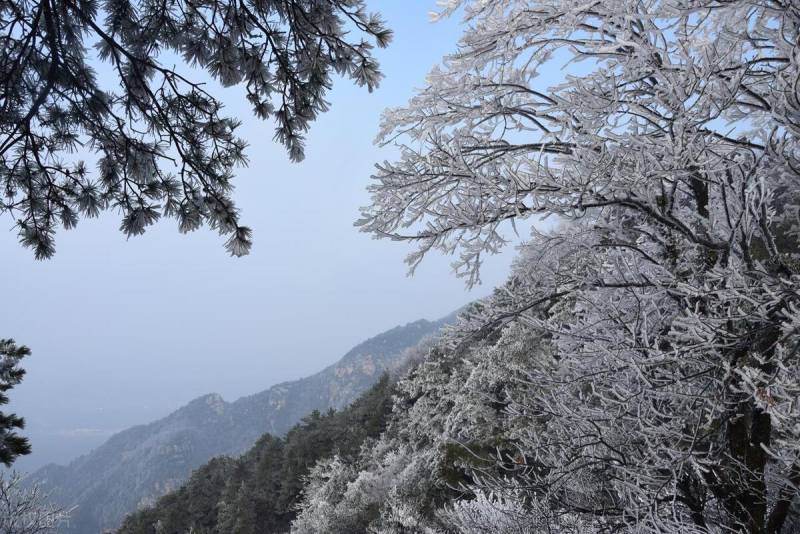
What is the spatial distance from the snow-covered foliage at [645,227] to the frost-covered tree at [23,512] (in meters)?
16.1

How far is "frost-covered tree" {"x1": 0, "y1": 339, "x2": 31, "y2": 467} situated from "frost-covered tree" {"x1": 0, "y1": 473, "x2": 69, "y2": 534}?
9.87 meters

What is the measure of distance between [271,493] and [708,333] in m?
32.0

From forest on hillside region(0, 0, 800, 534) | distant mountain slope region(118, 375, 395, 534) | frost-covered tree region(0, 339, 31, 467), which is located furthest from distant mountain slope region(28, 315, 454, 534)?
forest on hillside region(0, 0, 800, 534)

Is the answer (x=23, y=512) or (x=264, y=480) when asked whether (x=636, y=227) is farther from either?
(x=264, y=480)

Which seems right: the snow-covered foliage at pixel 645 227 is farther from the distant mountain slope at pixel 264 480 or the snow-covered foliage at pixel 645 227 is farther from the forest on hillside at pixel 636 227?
the distant mountain slope at pixel 264 480

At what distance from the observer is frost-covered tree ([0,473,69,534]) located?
12695 millimetres

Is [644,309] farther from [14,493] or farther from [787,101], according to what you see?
[14,493]

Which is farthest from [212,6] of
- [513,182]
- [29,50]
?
[513,182]

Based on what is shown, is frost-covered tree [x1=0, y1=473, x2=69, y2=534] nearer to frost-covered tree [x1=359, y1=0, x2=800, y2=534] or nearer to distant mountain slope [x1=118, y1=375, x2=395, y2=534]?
distant mountain slope [x1=118, y1=375, x2=395, y2=534]

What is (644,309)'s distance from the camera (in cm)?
335

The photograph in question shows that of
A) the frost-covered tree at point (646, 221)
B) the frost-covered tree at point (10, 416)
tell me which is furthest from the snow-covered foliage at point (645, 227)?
the frost-covered tree at point (10, 416)

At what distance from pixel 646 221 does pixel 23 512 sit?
1854 cm

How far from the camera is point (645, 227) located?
3.21 m

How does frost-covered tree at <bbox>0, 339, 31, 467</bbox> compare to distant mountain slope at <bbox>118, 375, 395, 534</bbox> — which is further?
distant mountain slope at <bbox>118, 375, 395, 534</bbox>
